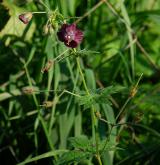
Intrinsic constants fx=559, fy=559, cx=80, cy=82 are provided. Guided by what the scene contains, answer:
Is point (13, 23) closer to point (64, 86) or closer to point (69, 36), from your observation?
point (64, 86)

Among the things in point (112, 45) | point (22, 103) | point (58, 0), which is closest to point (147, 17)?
point (112, 45)

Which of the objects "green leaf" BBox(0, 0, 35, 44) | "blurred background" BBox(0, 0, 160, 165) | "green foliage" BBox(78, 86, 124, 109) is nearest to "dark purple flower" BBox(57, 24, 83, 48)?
"green foliage" BBox(78, 86, 124, 109)

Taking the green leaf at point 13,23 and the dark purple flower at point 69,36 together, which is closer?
the dark purple flower at point 69,36

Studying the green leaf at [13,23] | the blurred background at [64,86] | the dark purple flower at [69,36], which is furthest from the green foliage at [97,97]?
the green leaf at [13,23]

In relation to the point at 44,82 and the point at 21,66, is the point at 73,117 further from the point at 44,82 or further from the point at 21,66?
A: the point at 21,66

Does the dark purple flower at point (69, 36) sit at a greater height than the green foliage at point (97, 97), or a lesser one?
greater

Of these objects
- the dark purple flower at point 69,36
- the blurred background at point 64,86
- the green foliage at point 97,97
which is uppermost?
the dark purple flower at point 69,36

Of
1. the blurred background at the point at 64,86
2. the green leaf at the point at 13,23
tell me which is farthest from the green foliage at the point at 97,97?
the green leaf at the point at 13,23

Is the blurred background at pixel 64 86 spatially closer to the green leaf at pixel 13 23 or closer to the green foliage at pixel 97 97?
the green leaf at pixel 13 23
